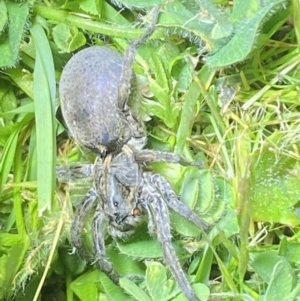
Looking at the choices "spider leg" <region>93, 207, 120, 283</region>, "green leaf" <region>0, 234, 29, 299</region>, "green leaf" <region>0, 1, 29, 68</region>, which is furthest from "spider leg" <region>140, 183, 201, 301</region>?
"green leaf" <region>0, 1, 29, 68</region>

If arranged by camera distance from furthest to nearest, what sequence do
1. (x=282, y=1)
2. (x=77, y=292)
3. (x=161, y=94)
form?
1. (x=77, y=292)
2. (x=161, y=94)
3. (x=282, y=1)

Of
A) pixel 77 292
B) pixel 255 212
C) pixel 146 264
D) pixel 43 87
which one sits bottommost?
pixel 77 292

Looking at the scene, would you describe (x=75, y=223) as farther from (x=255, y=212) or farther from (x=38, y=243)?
(x=255, y=212)

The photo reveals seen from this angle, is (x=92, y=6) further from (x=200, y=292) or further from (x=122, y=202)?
(x=200, y=292)

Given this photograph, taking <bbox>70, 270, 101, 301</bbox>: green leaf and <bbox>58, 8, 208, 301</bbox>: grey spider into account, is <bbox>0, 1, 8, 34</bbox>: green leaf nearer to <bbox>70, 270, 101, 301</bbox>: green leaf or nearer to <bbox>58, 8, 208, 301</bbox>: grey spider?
<bbox>58, 8, 208, 301</bbox>: grey spider

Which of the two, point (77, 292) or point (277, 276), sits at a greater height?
point (277, 276)

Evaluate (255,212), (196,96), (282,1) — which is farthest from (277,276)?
(282,1)
